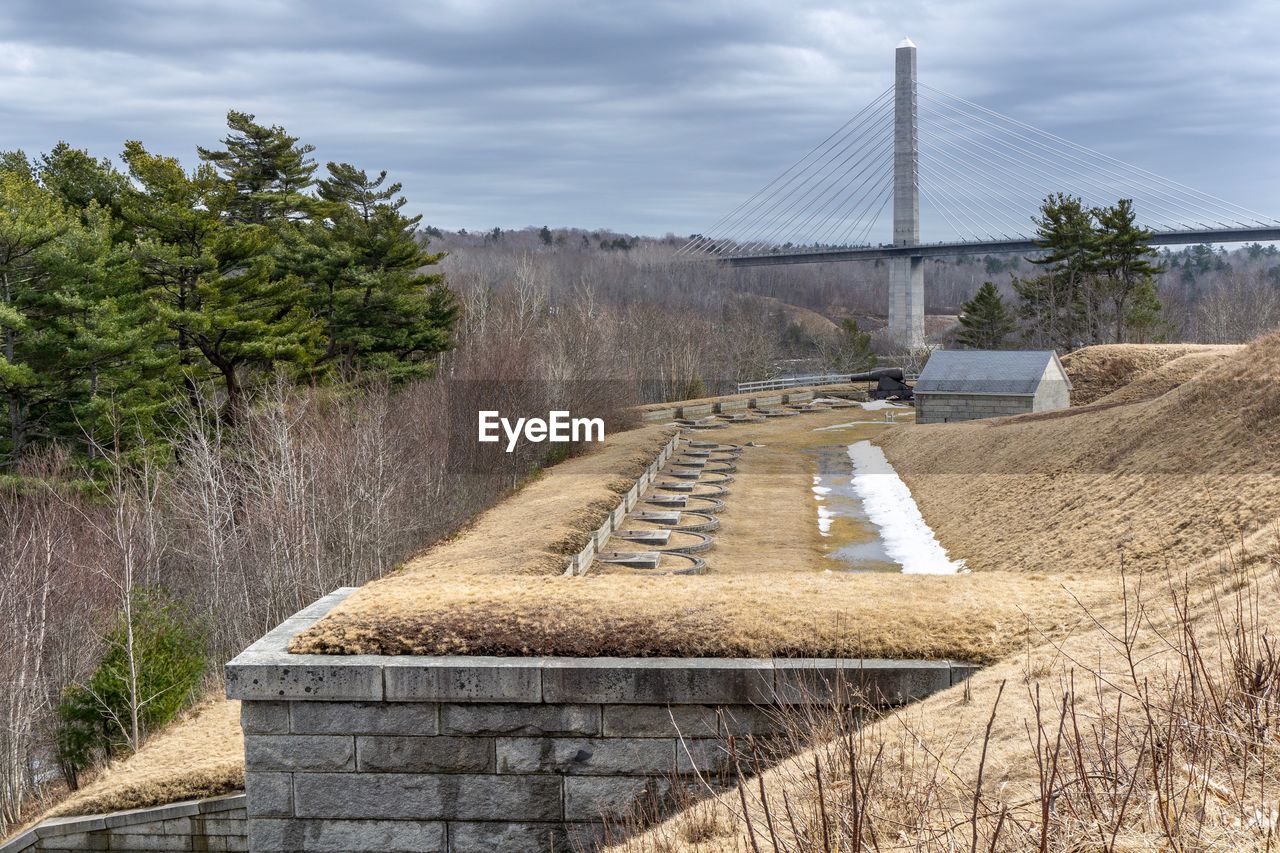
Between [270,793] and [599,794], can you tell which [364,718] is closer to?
[270,793]

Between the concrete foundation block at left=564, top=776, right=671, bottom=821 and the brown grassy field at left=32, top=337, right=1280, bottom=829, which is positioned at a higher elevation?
the brown grassy field at left=32, top=337, right=1280, bottom=829

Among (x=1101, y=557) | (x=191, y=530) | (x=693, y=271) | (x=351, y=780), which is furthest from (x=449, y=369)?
(x=693, y=271)

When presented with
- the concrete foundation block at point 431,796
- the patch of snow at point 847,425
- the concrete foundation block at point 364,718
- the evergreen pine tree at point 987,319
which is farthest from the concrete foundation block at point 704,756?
the evergreen pine tree at point 987,319

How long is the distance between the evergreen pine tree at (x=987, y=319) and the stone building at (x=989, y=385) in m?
26.4

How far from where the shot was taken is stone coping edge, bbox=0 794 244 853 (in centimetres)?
1078

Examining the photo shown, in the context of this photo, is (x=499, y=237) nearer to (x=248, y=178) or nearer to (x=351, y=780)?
(x=248, y=178)

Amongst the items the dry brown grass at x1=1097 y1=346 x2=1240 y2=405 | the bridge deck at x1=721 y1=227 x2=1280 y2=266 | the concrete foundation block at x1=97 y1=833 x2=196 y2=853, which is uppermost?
the bridge deck at x1=721 y1=227 x2=1280 y2=266

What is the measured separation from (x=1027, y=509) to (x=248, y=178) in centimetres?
3561

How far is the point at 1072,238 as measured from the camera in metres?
55.7

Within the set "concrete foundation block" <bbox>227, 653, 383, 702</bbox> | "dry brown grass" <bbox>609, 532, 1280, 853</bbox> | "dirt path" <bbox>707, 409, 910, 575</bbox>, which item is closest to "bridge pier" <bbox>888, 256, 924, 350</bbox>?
"dirt path" <bbox>707, 409, 910, 575</bbox>

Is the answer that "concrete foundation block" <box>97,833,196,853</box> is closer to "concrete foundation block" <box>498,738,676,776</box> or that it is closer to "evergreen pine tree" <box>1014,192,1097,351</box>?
"concrete foundation block" <box>498,738,676,776</box>

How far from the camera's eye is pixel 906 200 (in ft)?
243

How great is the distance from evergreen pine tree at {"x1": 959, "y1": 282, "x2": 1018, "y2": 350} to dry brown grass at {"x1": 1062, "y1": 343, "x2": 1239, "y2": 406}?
2387 centimetres

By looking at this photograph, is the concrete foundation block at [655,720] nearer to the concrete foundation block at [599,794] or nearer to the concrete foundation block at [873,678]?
the concrete foundation block at [599,794]
